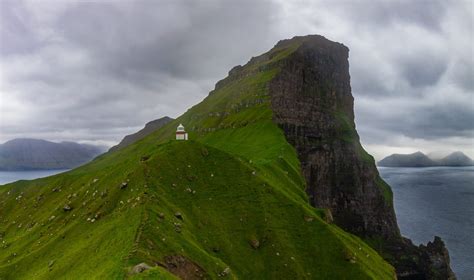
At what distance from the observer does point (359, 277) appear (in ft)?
193

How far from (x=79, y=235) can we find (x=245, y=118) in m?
124

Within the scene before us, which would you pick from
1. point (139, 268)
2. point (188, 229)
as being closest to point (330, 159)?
point (188, 229)

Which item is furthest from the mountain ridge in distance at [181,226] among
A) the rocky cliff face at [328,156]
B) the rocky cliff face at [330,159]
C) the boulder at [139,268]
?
the rocky cliff face at [330,159]

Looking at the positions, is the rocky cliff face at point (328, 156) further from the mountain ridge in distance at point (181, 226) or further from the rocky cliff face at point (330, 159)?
the mountain ridge in distance at point (181, 226)

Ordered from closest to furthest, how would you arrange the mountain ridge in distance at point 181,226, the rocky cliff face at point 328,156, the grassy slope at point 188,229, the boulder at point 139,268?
the boulder at point 139,268 → the mountain ridge in distance at point 181,226 → the grassy slope at point 188,229 → the rocky cliff face at point 328,156

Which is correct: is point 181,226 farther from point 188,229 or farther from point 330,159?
point 330,159

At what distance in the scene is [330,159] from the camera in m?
169

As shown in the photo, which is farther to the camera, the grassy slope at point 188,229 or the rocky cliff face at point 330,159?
the rocky cliff face at point 330,159

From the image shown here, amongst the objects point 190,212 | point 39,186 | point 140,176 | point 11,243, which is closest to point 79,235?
point 140,176

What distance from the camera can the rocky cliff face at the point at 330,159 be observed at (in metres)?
159

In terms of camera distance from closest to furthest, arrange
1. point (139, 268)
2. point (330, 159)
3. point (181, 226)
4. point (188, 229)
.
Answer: point (139, 268) < point (181, 226) < point (188, 229) < point (330, 159)

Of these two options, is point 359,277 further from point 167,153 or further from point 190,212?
point 167,153

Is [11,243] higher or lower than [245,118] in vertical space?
lower

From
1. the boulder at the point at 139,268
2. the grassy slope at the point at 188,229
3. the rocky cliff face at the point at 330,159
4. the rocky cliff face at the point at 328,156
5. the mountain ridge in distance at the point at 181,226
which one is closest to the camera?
the boulder at the point at 139,268
